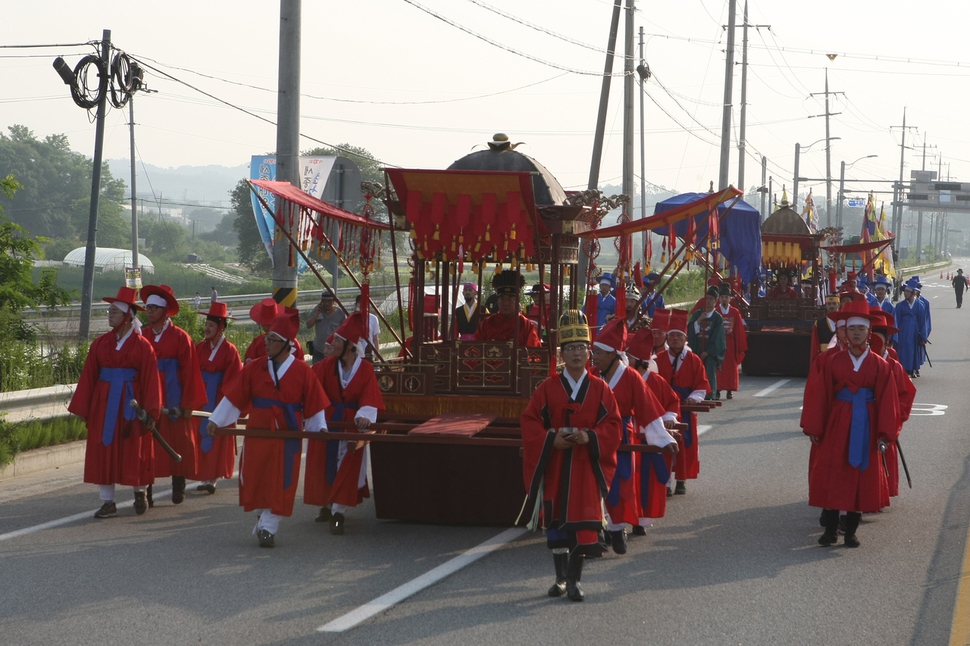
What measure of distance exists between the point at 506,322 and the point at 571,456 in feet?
10.1

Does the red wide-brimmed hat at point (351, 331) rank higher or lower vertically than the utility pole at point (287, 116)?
lower

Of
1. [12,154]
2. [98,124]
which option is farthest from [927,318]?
[12,154]

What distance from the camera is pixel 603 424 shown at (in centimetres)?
659

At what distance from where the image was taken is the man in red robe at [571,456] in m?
6.47

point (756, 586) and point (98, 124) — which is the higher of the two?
point (98, 124)

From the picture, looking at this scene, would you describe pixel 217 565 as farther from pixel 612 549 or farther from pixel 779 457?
pixel 779 457

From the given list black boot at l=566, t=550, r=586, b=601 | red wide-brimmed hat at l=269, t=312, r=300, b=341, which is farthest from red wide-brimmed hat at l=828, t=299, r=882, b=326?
red wide-brimmed hat at l=269, t=312, r=300, b=341

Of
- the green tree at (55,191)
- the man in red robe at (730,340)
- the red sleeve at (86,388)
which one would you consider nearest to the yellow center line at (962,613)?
the red sleeve at (86,388)

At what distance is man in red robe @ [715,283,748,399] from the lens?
16000mm

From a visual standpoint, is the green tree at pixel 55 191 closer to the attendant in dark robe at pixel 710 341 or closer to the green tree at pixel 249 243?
the green tree at pixel 249 243

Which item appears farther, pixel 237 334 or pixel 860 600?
pixel 237 334

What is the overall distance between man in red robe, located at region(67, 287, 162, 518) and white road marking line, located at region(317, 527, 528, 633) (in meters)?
2.84

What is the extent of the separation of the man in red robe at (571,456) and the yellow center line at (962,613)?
191 centimetres

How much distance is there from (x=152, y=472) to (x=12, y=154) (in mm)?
85608
